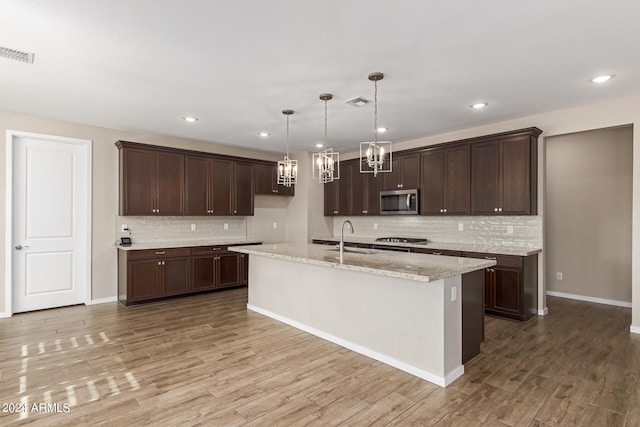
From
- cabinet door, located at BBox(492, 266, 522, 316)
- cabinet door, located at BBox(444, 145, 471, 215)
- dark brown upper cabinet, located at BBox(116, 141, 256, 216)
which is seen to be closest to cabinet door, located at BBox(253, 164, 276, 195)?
dark brown upper cabinet, located at BBox(116, 141, 256, 216)

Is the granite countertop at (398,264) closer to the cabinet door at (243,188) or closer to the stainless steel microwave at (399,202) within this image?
the stainless steel microwave at (399,202)

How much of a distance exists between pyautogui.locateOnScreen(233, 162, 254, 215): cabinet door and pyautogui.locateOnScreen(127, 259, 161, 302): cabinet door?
1753mm

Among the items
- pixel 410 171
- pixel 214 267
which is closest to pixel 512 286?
pixel 410 171

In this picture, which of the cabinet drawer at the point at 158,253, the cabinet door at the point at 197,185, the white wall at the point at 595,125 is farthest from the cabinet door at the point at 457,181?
the cabinet drawer at the point at 158,253

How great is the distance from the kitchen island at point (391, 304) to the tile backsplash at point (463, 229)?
6.69ft

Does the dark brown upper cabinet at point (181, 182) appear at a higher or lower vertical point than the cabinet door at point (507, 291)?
higher

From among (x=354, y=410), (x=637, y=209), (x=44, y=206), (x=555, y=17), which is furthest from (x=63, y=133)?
(x=637, y=209)

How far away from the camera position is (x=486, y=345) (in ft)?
11.4

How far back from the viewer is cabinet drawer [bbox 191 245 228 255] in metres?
5.55

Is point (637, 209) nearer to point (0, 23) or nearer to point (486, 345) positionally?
point (486, 345)

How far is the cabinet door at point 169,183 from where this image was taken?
545cm

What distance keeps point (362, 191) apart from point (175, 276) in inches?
141

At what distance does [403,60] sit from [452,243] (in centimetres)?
A: 327

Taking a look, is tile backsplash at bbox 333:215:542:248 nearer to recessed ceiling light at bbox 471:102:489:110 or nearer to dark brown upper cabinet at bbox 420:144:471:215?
dark brown upper cabinet at bbox 420:144:471:215
